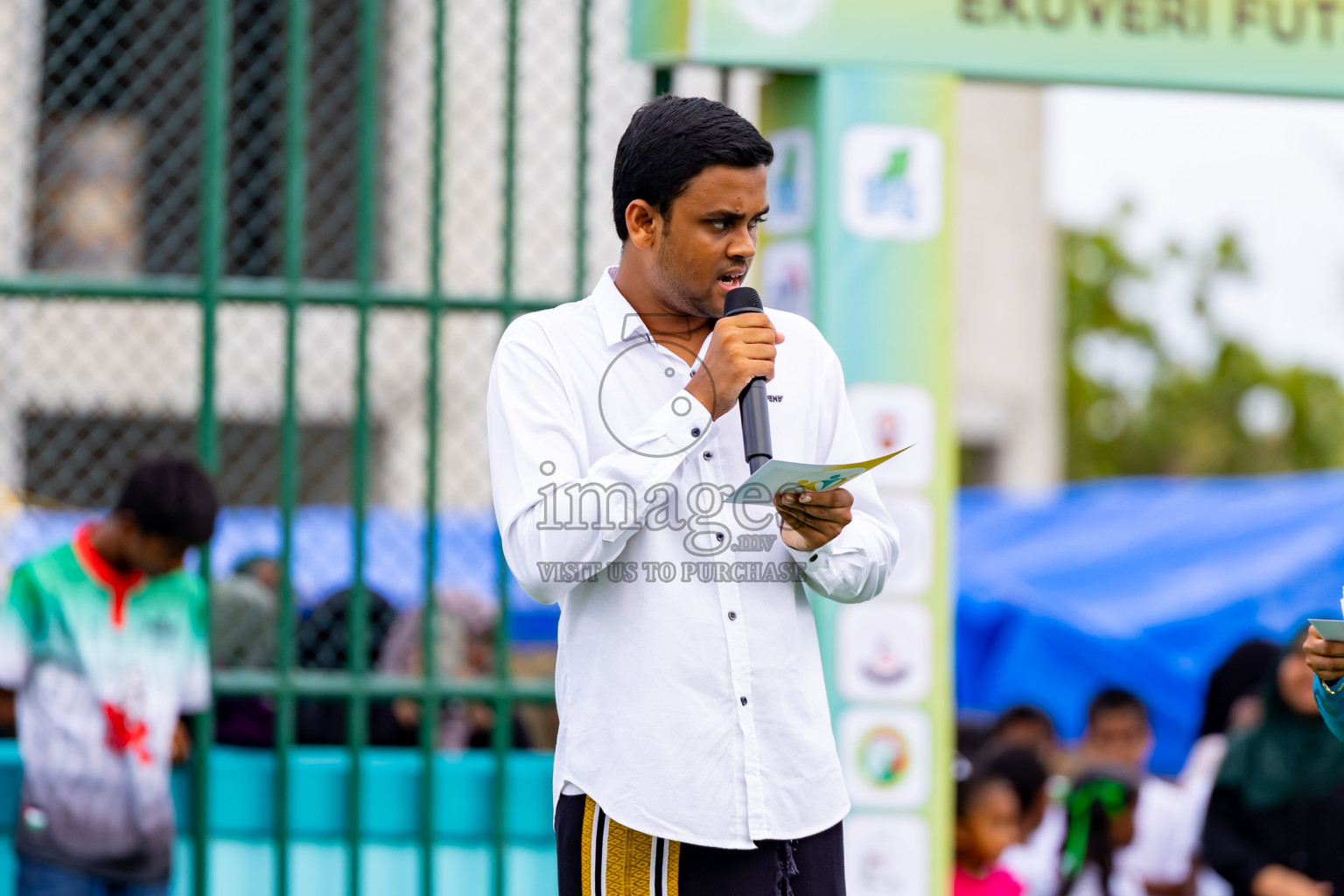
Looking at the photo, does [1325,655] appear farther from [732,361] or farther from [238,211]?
[238,211]

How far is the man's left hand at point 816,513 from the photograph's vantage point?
2193 millimetres

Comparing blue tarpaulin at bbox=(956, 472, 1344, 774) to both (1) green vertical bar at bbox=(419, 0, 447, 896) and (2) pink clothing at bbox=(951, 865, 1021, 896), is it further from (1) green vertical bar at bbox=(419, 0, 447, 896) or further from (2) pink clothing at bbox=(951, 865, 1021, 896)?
(1) green vertical bar at bbox=(419, 0, 447, 896)

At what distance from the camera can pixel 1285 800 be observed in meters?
4.78

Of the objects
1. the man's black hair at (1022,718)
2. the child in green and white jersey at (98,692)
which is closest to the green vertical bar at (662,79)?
the child in green and white jersey at (98,692)

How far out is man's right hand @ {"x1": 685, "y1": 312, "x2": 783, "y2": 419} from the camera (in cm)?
215

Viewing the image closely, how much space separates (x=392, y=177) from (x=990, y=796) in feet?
22.2

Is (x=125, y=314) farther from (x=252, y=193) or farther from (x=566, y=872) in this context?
(x=566, y=872)

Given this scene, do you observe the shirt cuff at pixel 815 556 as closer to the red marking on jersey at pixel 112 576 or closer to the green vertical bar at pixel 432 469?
the green vertical bar at pixel 432 469

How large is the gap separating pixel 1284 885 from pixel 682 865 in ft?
10.1

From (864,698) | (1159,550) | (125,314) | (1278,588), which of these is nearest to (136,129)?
(125,314)

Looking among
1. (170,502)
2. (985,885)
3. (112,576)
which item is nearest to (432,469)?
(170,502)

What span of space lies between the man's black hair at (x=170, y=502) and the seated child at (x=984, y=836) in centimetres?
273

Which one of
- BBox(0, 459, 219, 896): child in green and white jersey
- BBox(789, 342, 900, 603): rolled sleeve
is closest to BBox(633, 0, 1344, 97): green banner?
BBox(0, 459, 219, 896): child in green and white jersey

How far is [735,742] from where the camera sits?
2254 mm
